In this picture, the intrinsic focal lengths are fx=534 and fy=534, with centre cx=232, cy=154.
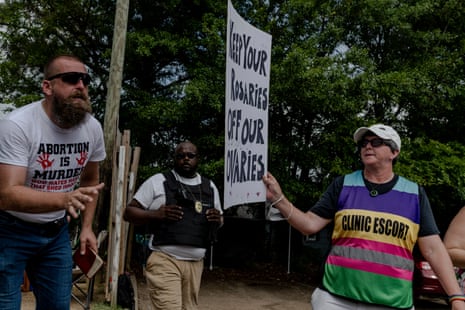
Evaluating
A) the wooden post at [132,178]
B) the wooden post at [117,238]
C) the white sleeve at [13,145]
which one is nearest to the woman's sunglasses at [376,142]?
the white sleeve at [13,145]

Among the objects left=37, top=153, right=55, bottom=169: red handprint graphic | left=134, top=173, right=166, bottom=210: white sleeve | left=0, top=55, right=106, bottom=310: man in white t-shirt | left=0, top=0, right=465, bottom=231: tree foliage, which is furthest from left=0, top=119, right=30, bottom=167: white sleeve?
left=0, top=0, right=465, bottom=231: tree foliage

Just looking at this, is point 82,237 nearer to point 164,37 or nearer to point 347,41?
point 164,37

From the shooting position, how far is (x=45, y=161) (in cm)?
286

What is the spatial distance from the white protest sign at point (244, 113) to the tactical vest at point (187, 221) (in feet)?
4.44

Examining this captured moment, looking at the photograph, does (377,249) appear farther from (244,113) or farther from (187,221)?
(187,221)

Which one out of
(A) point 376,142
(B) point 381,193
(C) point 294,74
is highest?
(C) point 294,74

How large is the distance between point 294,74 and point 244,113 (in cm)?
737

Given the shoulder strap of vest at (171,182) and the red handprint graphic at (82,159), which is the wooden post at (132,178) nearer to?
the shoulder strap of vest at (171,182)

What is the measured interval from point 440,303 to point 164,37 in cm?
878

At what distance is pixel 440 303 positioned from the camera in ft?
40.7

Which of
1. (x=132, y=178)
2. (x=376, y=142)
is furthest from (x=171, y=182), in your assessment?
(x=132, y=178)

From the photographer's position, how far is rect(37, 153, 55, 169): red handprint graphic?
2836mm

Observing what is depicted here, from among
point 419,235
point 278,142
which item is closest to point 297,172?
point 278,142

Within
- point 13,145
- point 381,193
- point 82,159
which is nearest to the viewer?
point 13,145
